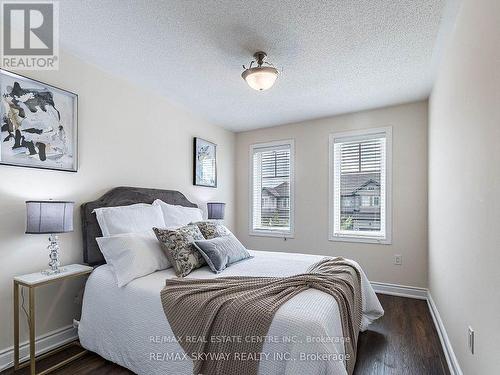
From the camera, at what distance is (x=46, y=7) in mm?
1957

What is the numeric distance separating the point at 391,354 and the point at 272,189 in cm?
288

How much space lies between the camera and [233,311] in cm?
161

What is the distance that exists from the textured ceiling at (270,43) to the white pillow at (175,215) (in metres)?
1.33

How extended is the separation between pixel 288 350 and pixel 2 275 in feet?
6.92

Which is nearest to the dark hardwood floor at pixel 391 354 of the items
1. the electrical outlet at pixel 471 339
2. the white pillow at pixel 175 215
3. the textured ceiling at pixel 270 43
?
the electrical outlet at pixel 471 339

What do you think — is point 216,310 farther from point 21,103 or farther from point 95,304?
point 21,103

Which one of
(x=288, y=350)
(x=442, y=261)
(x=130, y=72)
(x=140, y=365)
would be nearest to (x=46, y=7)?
(x=130, y=72)

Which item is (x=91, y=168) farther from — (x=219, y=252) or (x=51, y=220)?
(x=219, y=252)

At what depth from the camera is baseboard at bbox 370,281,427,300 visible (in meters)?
3.50

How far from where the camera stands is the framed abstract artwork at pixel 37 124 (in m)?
2.10

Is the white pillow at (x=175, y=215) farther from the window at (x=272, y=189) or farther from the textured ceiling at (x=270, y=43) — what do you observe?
the window at (x=272, y=189)

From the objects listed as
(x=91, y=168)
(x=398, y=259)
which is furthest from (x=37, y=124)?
(x=398, y=259)

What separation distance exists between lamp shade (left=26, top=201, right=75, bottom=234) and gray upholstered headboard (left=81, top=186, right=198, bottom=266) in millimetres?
384

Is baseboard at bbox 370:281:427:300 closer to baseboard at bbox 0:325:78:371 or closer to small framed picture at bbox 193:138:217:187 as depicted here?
small framed picture at bbox 193:138:217:187
